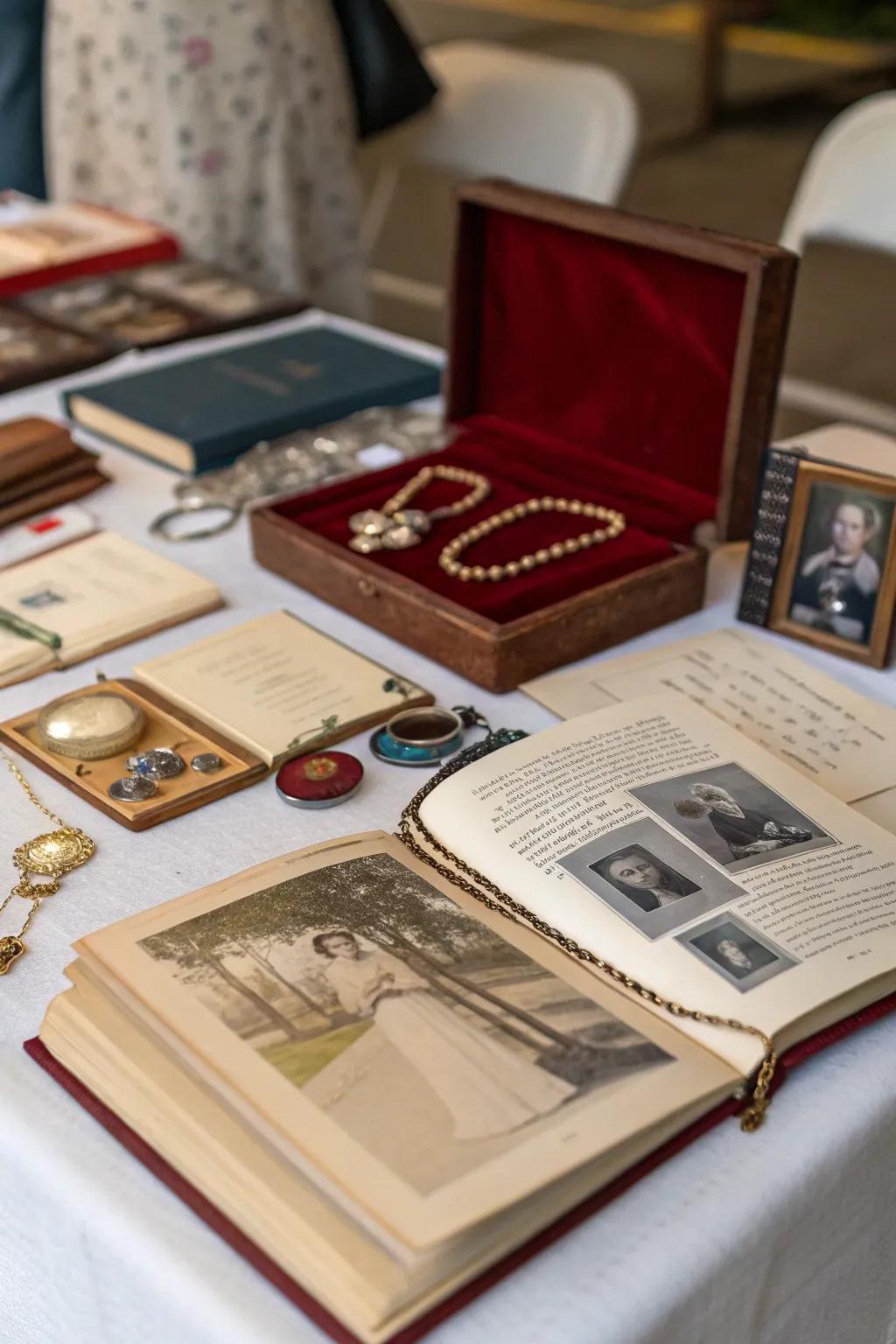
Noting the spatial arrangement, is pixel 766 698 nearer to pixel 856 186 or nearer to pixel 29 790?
pixel 29 790

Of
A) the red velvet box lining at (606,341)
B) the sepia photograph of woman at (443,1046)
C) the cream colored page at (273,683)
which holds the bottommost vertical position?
the cream colored page at (273,683)

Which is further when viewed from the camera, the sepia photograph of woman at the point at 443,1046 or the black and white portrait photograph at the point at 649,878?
the black and white portrait photograph at the point at 649,878

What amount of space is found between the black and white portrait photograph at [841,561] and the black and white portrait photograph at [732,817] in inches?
11.0

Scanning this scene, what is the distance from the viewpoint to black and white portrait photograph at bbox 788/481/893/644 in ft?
3.59

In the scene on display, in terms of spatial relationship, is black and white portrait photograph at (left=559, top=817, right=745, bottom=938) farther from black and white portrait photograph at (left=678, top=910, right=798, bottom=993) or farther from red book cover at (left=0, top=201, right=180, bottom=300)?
red book cover at (left=0, top=201, right=180, bottom=300)

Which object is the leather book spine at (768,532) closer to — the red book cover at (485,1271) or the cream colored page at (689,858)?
the cream colored page at (689,858)

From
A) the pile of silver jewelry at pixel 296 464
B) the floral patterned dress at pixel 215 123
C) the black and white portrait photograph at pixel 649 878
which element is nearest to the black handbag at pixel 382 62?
the floral patterned dress at pixel 215 123

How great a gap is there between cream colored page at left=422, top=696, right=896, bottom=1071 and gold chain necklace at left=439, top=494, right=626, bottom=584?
0.91 ft

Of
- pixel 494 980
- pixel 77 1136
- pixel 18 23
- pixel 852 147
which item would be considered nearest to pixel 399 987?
pixel 494 980

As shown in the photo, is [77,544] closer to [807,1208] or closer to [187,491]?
[187,491]

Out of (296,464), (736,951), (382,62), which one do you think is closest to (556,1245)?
(736,951)

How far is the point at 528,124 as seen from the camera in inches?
88.7

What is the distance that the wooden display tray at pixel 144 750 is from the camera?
946 millimetres

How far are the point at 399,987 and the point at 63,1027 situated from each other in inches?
6.8
